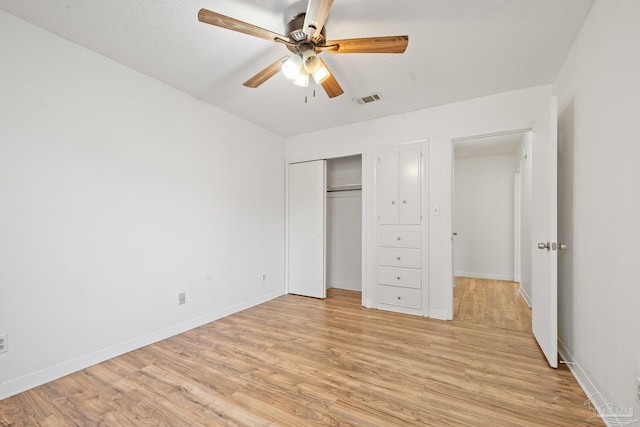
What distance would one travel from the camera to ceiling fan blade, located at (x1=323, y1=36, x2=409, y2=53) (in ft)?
5.36

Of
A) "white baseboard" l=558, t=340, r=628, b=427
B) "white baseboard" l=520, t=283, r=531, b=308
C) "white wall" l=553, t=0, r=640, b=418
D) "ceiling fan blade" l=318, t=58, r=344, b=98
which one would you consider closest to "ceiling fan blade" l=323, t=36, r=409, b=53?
"ceiling fan blade" l=318, t=58, r=344, b=98

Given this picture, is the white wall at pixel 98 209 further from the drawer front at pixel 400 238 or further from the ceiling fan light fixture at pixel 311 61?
the drawer front at pixel 400 238

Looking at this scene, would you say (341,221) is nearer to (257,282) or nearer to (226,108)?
(257,282)

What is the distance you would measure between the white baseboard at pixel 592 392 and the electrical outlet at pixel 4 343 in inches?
139

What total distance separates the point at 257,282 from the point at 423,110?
3.12 meters

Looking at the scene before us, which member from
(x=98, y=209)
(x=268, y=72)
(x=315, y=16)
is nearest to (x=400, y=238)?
(x=268, y=72)

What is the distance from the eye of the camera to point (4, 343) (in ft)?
5.81

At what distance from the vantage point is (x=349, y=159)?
455cm

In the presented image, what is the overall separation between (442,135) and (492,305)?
237cm

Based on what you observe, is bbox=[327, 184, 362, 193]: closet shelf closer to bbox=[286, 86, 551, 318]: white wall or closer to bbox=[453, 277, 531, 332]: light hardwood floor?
bbox=[286, 86, 551, 318]: white wall

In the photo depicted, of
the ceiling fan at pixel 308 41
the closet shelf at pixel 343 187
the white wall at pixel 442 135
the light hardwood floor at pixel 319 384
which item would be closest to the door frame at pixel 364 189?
the white wall at pixel 442 135

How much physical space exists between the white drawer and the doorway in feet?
4.49

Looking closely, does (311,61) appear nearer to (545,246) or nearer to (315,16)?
(315,16)

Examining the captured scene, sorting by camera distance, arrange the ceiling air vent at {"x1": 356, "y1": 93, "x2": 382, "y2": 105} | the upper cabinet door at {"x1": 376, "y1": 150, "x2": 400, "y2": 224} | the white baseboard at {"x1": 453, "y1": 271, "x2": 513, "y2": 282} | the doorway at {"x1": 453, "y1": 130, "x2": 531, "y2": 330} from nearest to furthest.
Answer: the ceiling air vent at {"x1": 356, "y1": 93, "x2": 382, "y2": 105}
the upper cabinet door at {"x1": 376, "y1": 150, "x2": 400, "y2": 224}
the doorway at {"x1": 453, "y1": 130, "x2": 531, "y2": 330}
the white baseboard at {"x1": 453, "y1": 271, "x2": 513, "y2": 282}
